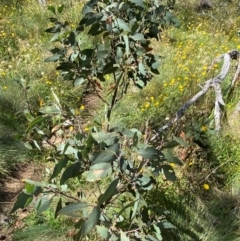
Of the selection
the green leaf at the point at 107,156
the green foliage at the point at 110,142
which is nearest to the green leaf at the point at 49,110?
the green foliage at the point at 110,142

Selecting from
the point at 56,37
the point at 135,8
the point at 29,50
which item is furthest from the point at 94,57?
the point at 29,50

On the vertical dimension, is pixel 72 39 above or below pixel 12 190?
above

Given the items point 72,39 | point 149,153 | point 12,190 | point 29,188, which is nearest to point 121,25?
point 72,39

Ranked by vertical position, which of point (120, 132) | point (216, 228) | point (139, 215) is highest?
point (120, 132)

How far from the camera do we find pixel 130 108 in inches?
170

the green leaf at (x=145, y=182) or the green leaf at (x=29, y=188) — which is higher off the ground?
the green leaf at (x=29, y=188)

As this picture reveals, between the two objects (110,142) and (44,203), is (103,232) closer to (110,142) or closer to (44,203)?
(44,203)

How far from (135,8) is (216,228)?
1806 millimetres

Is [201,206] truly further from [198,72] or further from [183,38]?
[183,38]

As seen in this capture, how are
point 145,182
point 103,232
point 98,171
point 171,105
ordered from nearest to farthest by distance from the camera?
point 98,171 < point 103,232 < point 145,182 < point 171,105

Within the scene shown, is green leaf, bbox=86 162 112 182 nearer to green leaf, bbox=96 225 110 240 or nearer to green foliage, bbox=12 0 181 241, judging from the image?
green foliage, bbox=12 0 181 241

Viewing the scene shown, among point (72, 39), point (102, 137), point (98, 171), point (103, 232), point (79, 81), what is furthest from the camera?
point (79, 81)

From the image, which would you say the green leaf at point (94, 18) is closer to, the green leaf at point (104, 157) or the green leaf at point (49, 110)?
the green leaf at point (49, 110)

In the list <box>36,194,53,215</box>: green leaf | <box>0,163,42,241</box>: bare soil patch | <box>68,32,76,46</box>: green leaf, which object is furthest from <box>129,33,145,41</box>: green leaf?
<box>0,163,42,241</box>: bare soil patch
